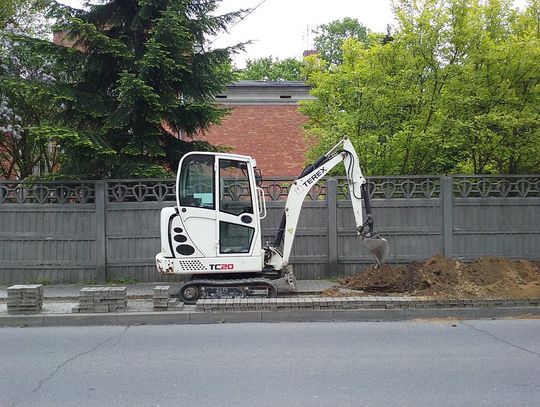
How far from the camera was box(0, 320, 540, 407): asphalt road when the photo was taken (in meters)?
5.15

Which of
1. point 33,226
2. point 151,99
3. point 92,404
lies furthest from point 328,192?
point 92,404

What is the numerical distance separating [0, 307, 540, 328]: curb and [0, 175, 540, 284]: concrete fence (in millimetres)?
2639

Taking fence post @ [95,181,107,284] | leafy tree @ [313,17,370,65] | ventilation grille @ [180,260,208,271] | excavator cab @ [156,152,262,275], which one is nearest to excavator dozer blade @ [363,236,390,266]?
excavator cab @ [156,152,262,275]

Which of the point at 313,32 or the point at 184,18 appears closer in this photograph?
the point at 184,18

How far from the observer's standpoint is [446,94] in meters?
11.8

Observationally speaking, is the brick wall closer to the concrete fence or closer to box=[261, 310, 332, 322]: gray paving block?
the concrete fence

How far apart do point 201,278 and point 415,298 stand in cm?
389

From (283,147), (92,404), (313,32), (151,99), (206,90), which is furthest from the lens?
(313,32)

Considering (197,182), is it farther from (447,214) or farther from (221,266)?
(447,214)

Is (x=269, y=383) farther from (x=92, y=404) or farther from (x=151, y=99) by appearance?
(x=151, y=99)

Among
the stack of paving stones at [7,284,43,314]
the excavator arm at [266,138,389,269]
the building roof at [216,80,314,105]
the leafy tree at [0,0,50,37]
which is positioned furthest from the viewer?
the building roof at [216,80,314,105]

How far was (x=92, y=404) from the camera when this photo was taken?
5.01 meters

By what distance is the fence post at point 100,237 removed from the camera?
11.2 metres

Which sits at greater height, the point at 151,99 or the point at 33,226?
the point at 151,99
